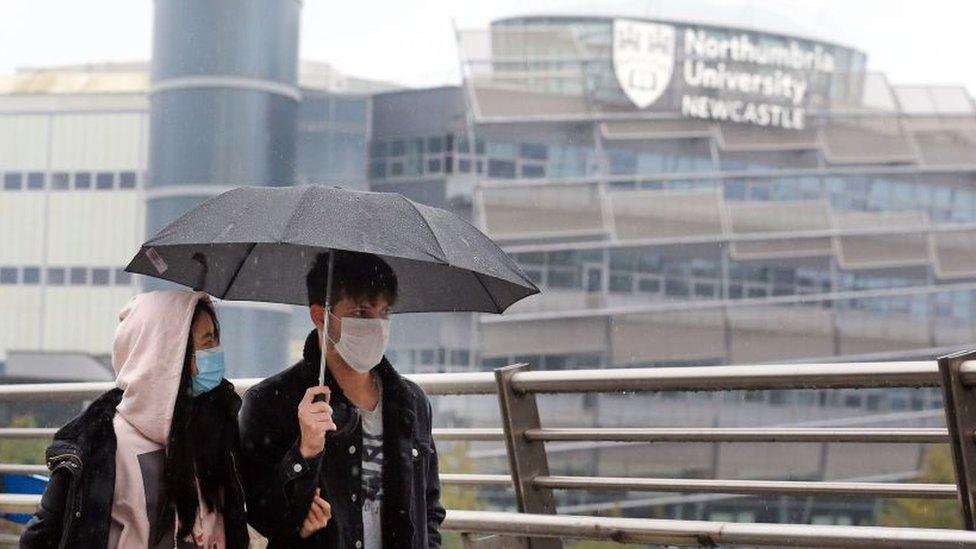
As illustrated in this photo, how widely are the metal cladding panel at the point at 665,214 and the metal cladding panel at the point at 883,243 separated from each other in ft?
23.7

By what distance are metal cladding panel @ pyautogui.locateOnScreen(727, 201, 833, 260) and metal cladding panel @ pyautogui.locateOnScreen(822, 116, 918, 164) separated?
3991mm

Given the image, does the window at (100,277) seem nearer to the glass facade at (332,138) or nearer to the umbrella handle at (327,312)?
the glass facade at (332,138)

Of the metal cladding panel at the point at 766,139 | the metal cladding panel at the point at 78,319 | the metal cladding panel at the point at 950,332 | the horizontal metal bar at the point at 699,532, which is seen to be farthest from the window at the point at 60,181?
the horizontal metal bar at the point at 699,532

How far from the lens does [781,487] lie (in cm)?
470

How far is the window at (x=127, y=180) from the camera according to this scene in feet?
307

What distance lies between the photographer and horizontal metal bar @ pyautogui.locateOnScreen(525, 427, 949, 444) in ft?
14.4

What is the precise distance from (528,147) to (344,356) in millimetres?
87238

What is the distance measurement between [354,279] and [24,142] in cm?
9446

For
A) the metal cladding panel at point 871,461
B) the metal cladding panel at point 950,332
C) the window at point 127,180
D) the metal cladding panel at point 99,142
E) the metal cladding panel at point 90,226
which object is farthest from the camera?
the window at point 127,180

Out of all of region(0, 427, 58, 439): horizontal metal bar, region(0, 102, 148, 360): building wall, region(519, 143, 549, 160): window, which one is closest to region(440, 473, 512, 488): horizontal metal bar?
region(0, 427, 58, 439): horizontal metal bar

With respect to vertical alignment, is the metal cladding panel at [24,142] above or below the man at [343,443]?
above

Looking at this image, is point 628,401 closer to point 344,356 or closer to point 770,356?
point 770,356

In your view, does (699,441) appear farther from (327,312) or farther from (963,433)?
(327,312)

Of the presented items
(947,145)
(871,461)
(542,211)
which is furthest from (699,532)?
(947,145)
